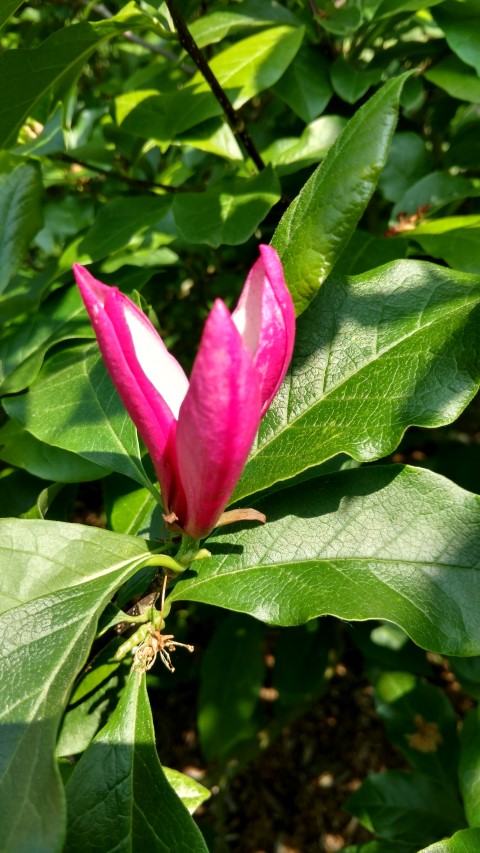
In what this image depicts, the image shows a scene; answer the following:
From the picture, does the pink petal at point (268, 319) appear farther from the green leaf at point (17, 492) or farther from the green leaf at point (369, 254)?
the green leaf at point (17, 492)

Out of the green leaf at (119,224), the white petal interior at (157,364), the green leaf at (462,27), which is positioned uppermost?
the white petal interior at (157,364)

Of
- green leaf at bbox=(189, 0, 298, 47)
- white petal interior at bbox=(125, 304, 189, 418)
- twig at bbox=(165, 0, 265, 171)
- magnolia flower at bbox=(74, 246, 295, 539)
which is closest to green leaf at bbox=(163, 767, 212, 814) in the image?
magnolia flower at bbox=(74, 246, 295, 539)

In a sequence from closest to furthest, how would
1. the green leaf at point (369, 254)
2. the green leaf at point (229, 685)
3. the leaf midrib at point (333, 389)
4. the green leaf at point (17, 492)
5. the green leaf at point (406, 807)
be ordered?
1. the leaf midrib at point (333, 389)
2. the green leaf at point (369, 254)
3. the green leaf at point (17, 492)
4. the green leaf at point (406, 807)
5. the green leaf at point (229, 685)

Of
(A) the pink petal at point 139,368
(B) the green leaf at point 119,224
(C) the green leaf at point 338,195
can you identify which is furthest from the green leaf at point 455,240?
(A) the pink petal at point 139,368

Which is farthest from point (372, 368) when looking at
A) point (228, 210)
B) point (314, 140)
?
point (314, 140)

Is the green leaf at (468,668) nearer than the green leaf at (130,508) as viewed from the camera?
No

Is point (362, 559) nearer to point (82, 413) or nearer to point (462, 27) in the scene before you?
point (82, 413)

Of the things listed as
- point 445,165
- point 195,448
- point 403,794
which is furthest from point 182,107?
point 403,794
